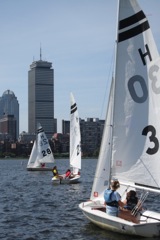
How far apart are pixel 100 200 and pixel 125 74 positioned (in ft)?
17.4

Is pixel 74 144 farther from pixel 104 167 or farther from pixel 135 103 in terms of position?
pixel 135 103

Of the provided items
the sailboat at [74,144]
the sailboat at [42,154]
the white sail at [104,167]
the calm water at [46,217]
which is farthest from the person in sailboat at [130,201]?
the sailboat at [42,154]

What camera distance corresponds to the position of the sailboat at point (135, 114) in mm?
16359

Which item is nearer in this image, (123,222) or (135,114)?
(123,222)

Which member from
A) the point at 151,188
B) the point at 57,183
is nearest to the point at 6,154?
the point at 57,183

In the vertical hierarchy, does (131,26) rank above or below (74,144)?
above

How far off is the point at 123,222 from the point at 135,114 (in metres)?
3.88

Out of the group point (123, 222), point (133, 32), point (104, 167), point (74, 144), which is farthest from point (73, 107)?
point (123, 222)

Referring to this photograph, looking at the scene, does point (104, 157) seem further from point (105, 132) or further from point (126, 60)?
point (126, 60)

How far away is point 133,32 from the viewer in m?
16.5

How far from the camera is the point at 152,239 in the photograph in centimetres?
1608

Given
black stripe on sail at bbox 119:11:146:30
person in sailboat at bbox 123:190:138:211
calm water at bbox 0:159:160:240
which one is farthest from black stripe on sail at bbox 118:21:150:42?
calm water at bbox 0:159:160:240

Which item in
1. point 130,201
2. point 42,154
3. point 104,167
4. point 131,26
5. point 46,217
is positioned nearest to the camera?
point 131,26

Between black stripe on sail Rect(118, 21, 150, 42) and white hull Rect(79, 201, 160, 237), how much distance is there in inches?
253
